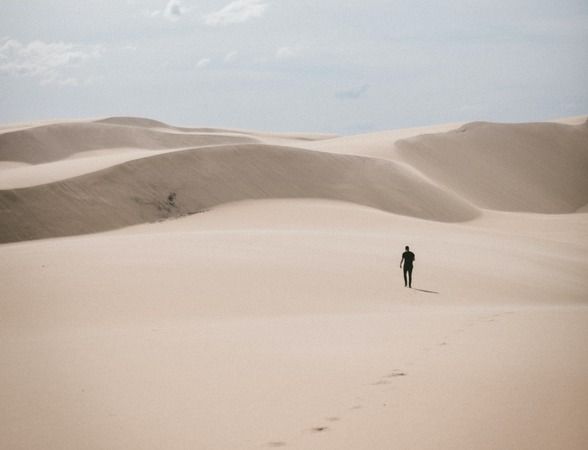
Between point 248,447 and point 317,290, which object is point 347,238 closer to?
point 317,290

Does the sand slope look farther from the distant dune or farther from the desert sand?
the distant dune

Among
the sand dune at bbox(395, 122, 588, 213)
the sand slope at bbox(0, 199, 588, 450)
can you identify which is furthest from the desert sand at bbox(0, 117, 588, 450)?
the sand dune at bbox(395, 122, 588, 213)

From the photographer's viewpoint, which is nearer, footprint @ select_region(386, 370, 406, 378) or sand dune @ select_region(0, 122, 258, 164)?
footprint @ select_region(386, 370, 406, 378)

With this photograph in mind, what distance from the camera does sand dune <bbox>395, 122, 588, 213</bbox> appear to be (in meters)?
47.8

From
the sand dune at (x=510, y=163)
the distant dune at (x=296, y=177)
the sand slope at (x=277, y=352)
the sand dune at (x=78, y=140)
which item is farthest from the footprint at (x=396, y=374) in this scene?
the sand dune at (x=78, y=140)

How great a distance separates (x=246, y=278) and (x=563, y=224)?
85.1ft

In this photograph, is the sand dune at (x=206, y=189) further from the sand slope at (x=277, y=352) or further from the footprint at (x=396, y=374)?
the footprint at (x=396, y=374)

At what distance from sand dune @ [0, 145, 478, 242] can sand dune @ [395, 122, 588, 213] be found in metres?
10.8

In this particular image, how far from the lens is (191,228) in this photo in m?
24.2

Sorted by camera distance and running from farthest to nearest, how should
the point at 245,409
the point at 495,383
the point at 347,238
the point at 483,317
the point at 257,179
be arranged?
1. the point at 257,179
2. the point at 347,238
3. the point at 483,317
4. the point at 495,383
5. the point at 245,409

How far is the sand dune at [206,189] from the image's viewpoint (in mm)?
24109

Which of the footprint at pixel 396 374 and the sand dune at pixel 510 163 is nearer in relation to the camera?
the footprint at pixel 396 374

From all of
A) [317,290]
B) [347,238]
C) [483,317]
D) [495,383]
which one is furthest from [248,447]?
[347,238]

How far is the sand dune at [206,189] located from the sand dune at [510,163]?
35.4 ft
